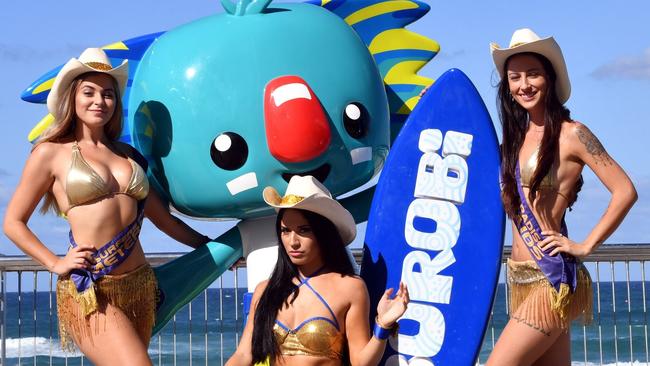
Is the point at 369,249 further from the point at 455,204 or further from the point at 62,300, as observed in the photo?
the point at 62,300

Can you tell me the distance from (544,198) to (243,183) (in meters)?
1.17

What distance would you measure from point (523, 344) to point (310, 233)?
32.7 inches

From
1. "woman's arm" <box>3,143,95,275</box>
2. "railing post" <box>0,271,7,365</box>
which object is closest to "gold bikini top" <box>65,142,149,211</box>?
"woman's arm" <box>3,143,95,275</box>

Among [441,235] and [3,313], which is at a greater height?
[441,235]

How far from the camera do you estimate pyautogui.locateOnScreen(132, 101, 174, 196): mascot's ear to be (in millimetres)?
4711

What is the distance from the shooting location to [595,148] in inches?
165

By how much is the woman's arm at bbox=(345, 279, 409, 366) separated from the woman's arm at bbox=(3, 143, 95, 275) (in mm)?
1069

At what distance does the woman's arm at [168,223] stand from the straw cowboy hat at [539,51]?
4.75ft

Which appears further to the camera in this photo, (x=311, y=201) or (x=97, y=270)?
(x=97, y=270)

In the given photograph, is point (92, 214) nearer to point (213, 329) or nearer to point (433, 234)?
point (433, 234)

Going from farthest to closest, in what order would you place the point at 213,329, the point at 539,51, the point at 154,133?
the point at 213,329, the point at 154,133, the point at 539,51

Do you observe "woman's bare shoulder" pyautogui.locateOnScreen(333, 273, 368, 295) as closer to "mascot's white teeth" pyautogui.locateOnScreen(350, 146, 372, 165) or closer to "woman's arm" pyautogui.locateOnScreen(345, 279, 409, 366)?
"woman's arm" pyautogui.locateOnScreen(345, 279, 409, 366)

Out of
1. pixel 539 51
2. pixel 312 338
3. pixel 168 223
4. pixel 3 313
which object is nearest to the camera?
pixel 312 338

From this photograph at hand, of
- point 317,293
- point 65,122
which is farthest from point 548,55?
point 65,122
